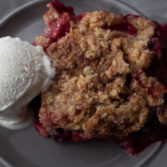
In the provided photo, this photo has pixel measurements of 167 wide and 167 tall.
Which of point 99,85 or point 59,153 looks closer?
point 99,85

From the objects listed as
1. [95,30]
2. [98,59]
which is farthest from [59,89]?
[95,30]

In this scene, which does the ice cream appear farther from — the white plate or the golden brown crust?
the white plate

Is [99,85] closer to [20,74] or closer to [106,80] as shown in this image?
[106,80]

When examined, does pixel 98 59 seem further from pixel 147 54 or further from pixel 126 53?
pixel 147 54

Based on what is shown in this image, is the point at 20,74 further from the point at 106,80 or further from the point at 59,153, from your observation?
the point at 59,153

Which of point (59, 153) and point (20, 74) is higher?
point (20, 74)

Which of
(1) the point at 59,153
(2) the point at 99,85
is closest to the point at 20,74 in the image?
(2) the point at 99,85

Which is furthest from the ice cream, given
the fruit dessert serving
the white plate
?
the white plate

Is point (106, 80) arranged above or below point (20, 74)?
below

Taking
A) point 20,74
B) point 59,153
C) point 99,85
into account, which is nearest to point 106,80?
point 99,85

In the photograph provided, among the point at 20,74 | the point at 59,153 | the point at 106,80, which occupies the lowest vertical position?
the point at 59,153

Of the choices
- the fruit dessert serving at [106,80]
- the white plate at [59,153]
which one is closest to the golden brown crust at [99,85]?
the fruit dessert serving at [106,80]
